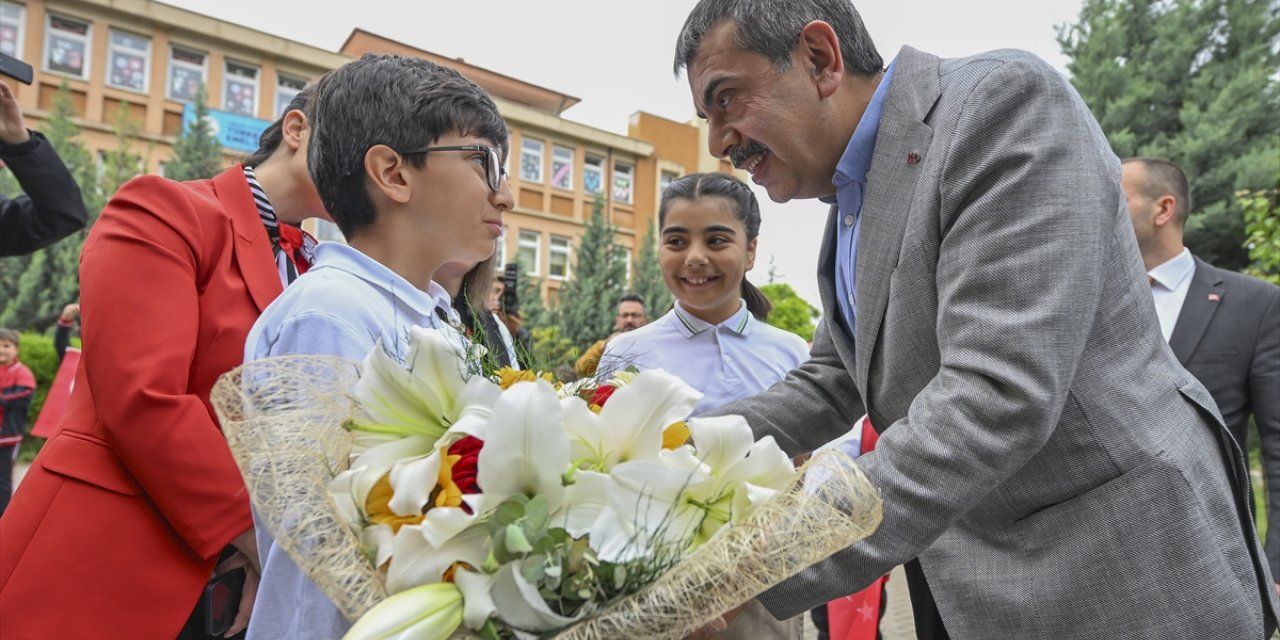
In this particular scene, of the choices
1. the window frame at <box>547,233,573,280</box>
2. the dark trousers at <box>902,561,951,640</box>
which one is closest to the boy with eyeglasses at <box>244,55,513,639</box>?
the dark trousers at <box>902,561,951,640</box>

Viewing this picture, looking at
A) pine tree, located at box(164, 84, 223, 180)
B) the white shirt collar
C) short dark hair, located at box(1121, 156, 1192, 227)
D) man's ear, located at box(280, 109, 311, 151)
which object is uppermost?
pine tree, located at box(164, 84, 223, 180)

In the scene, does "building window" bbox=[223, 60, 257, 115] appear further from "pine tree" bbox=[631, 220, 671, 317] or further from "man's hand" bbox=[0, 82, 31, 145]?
"man's hand" bbox=[0, 82, 31, 145]

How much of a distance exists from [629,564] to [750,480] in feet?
0.64

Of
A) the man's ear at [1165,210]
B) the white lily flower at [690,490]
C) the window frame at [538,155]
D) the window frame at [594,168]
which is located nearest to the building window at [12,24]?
the window frame at [538,155]

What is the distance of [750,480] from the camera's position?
1040 mm

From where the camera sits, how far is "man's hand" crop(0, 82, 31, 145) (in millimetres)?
2914

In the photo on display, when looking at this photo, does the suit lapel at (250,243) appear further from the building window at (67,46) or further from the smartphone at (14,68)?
the building window at (67,46)

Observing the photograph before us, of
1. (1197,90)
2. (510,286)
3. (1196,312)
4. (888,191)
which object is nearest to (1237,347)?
(1196,312)

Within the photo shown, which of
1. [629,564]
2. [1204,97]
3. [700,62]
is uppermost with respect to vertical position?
[1204,97]

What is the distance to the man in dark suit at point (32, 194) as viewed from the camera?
9.68 feet

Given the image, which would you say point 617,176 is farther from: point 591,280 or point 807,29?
A: point 807,29

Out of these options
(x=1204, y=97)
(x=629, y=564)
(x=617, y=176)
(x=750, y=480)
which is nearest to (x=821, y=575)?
(x=750, y=480)

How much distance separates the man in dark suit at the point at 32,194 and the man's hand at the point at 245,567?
178 cm

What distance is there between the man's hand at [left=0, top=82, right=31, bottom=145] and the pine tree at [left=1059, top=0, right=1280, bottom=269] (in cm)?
1990
